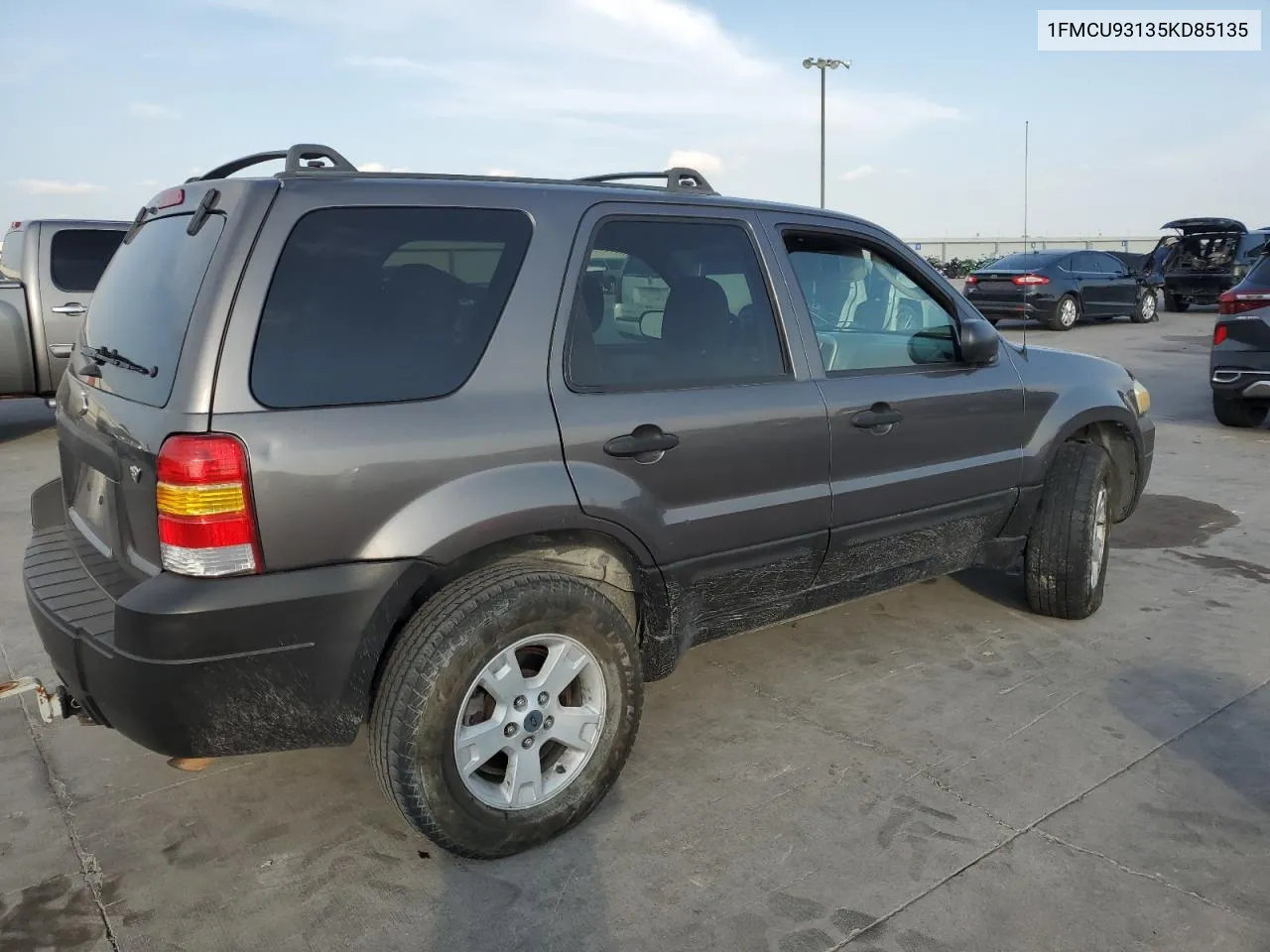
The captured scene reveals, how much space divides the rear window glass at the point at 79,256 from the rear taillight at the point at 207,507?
25.0ft

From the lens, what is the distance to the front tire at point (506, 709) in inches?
98.8

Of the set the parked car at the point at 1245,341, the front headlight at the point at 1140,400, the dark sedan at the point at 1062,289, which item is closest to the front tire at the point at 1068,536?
the front headlight at the point at 1140,400

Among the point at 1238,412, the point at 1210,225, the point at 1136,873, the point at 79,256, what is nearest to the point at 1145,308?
the point at 1210,225

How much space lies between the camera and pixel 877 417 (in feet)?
11.4

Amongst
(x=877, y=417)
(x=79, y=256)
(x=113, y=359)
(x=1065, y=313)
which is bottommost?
(x=877, y=417)

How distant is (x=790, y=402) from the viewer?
3.26 m

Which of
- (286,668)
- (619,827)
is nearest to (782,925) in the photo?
(619,827)

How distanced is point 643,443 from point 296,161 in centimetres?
120

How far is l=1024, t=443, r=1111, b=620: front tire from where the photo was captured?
166 inches

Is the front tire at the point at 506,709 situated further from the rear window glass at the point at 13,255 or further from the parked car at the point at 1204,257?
the parked car at the point at 1204,257

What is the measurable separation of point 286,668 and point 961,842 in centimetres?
187

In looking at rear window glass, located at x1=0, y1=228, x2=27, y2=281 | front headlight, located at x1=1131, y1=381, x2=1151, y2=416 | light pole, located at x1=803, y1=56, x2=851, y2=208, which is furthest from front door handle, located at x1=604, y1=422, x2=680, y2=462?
light pole, located at x1=803, y1=56, x2=851, y2=208

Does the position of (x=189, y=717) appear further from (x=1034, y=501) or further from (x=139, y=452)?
(x=1034, y=501)

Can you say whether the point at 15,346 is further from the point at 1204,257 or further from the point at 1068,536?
the point at 1204,257
